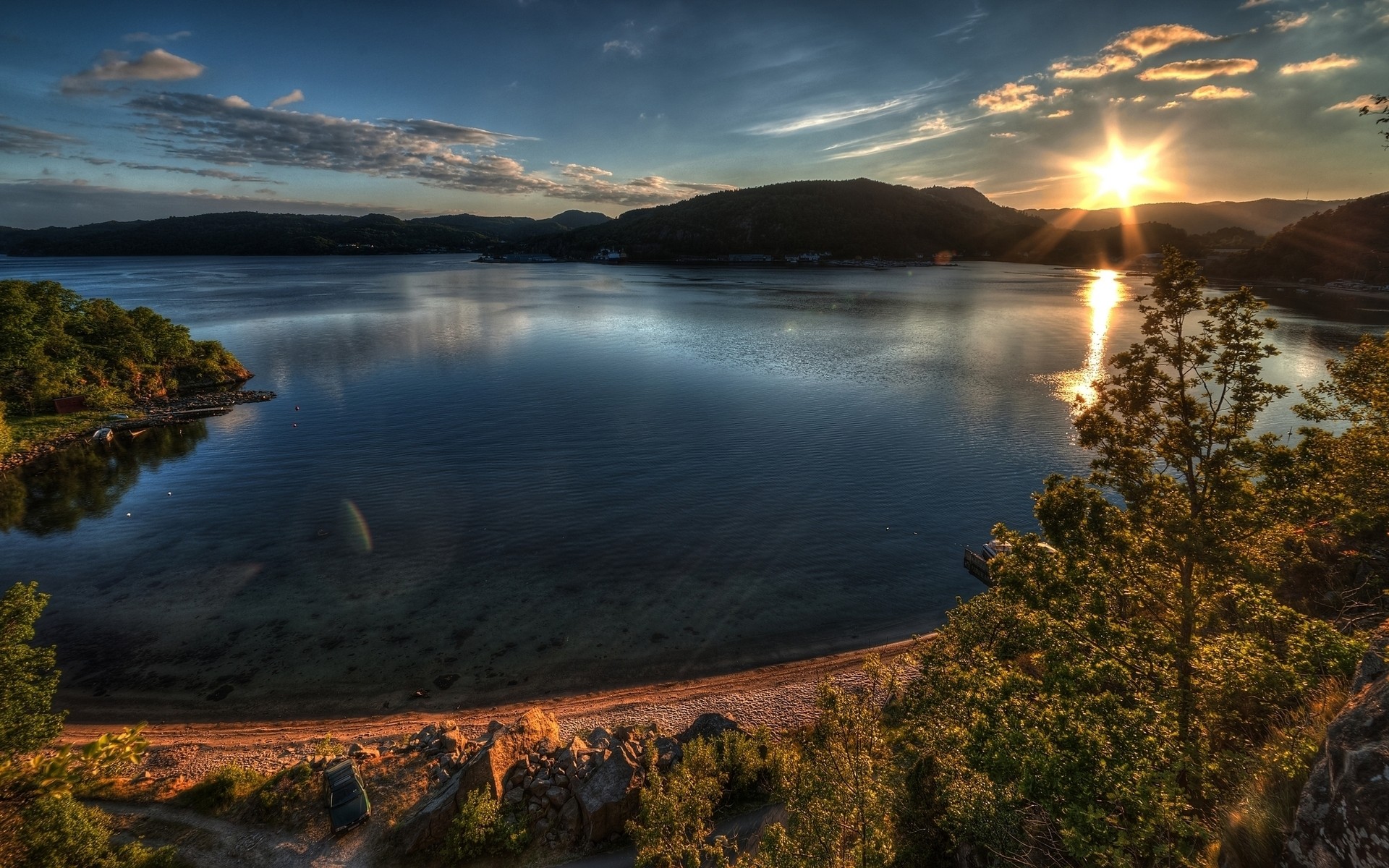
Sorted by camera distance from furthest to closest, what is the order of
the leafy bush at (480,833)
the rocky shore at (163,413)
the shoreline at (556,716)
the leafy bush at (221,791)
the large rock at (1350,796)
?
the rocky shore at (163,413) → the shoreline at (556,716) → the leafy bush at (221,791) → the leafy bush at (480,833) → the large rock at (1350,796)

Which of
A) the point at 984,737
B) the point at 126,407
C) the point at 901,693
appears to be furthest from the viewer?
the point at 126,407

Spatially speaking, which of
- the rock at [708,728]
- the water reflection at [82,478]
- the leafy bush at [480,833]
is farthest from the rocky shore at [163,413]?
the rock at [708,728]

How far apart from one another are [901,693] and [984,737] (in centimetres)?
992

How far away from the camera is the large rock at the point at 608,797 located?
19.0m

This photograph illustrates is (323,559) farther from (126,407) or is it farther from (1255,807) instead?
(126,407)

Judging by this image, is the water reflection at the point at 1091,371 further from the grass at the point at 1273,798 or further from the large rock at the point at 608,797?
the large rock at the point at 608,797

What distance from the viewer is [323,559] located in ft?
129

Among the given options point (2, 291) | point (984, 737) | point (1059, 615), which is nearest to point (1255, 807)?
point (984, 737)

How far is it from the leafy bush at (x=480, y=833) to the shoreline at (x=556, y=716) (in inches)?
229

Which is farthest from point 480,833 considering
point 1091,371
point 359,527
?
point 1091,371

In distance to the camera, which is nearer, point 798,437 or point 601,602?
point 601,602

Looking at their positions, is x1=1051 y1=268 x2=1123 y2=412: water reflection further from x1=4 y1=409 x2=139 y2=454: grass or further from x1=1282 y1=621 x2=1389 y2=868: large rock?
x1=4 y1=409 x2=139 y2=454: grass

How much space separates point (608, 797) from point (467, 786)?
513 centimetres

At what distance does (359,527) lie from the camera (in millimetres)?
43781
